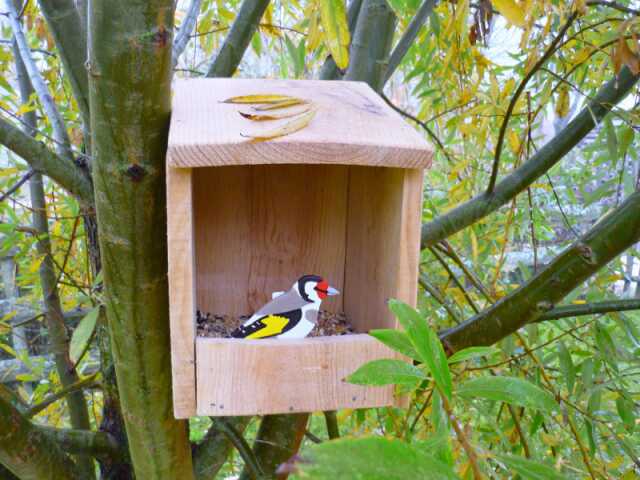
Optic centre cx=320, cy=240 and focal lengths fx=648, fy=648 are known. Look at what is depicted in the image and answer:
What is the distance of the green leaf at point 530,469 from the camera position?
Answer: 0.34m

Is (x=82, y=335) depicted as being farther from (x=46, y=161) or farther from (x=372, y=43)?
(x=372, y=43)

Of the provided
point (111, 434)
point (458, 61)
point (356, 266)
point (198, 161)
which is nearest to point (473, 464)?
point (198, 161)

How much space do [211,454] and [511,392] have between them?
78 centimetres

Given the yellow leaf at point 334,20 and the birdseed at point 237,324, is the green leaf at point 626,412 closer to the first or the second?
the birdseed at point 237,324

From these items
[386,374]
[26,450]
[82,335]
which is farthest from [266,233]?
[386,374]

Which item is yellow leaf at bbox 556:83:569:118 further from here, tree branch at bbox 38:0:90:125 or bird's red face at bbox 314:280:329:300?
tree branch at bbox 38:0:90:125

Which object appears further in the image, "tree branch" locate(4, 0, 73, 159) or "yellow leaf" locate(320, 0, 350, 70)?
"tree branch" locate(4, 0, 73, 159)

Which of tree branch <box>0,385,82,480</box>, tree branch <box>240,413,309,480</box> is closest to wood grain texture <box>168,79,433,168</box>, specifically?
tree branch <box>0,385,82,480</box>

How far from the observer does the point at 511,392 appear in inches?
16.8

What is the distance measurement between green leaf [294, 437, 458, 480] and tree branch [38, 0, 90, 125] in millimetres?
753

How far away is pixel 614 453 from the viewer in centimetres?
113

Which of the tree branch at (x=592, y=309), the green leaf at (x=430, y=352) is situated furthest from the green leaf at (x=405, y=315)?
the tree branch at (x=592, y=309)

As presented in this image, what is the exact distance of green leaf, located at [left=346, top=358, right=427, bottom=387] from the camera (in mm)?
416

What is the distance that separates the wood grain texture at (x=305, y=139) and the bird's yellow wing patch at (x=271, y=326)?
22 cm
